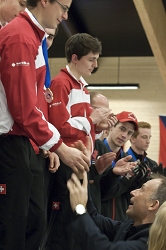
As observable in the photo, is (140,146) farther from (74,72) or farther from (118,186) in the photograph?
(74,72)

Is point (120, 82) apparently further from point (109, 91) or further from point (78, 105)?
point (78, 105)

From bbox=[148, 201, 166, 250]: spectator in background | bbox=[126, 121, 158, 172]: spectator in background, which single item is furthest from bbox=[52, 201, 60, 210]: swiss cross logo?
bbox=[126, 121, 158, 172]: spectator in background

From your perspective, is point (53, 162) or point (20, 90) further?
point (53, 162)

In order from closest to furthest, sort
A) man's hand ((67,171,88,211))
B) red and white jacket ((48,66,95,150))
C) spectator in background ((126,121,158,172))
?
1. man's hand ((67,171,88,211))
2. red and white jacket ((48,66,95,150))
3. spectator in background ((126,121,158,172))

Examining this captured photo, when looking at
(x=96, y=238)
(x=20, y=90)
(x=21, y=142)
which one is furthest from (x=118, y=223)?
(x=20, y=90)

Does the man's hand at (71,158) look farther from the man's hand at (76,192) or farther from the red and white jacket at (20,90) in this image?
the man's hand at (76,192)

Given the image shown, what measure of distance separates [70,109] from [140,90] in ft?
36.0

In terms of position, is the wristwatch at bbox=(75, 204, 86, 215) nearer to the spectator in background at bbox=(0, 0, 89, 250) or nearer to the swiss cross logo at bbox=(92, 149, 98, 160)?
the spectator in background at bbox=(0, 0, 89, 250)

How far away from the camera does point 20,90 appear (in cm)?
225

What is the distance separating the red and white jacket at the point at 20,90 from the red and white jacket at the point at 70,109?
2.88 ft

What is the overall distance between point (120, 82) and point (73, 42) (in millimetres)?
10788

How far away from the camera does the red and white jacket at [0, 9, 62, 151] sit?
2.24 meters

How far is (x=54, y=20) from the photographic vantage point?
2.50 meters

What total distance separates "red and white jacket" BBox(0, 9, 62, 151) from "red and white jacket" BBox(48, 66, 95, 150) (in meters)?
0.88
